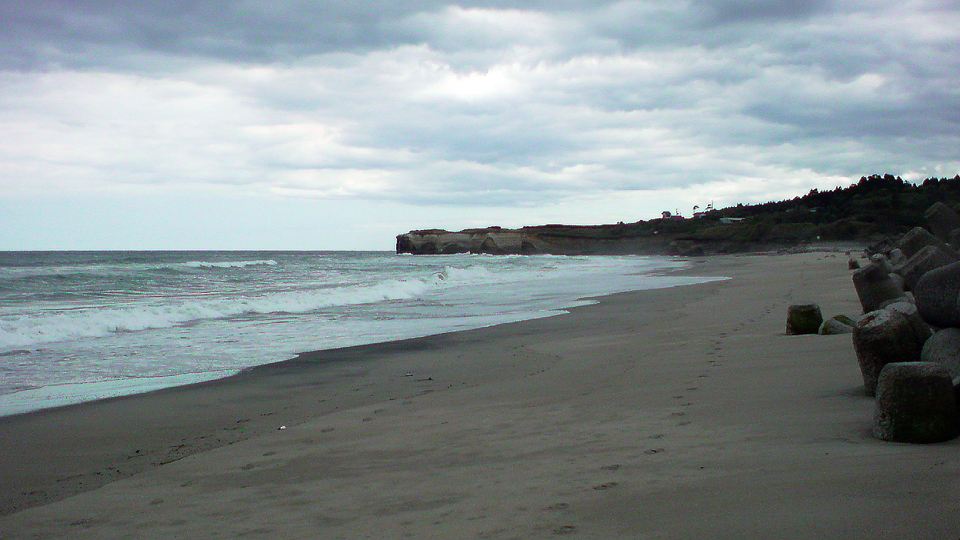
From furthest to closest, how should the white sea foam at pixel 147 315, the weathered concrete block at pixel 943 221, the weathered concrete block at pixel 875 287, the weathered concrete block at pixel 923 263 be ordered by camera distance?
the weathered concrete block at pixel 943 221 < the white sea foam at pixel 147 315 < the weathered concrete block at pixel 923 263 < the weathered concrete block at pixel 875 287

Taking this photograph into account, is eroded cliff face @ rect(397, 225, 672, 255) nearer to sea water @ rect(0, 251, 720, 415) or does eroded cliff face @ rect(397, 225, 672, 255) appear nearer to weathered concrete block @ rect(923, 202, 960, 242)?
weathered concrete block @ rect(923, 202, 960, 242)

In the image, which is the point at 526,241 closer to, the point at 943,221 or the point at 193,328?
the point at 943,221

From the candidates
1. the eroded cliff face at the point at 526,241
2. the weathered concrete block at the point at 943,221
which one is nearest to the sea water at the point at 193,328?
the weathered concrete block at the point at 943,221

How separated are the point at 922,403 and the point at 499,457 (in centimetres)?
201

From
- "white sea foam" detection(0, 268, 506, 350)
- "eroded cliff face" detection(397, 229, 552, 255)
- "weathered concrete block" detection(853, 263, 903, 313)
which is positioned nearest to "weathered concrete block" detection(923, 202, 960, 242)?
"weathered concrete block" detection(853, 263, 903, 313)

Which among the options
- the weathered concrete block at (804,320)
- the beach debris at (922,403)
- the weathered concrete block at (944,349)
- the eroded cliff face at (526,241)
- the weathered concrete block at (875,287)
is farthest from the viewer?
the eroded cliff face at (526,241)

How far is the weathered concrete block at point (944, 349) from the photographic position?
3576 millimetres

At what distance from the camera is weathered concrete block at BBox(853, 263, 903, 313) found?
264 inches

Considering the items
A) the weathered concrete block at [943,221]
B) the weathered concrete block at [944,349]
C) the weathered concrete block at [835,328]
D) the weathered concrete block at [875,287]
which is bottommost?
the weathered concrete block at [835,328]

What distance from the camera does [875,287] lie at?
679 cm

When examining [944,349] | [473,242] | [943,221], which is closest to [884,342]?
[944,349]

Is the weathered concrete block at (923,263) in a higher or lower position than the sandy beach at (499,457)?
higher

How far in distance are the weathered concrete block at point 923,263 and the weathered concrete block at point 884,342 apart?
397cm

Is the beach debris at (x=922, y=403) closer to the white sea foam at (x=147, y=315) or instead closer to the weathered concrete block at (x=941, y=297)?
the weathered concrete block at (x=941, y=297)
